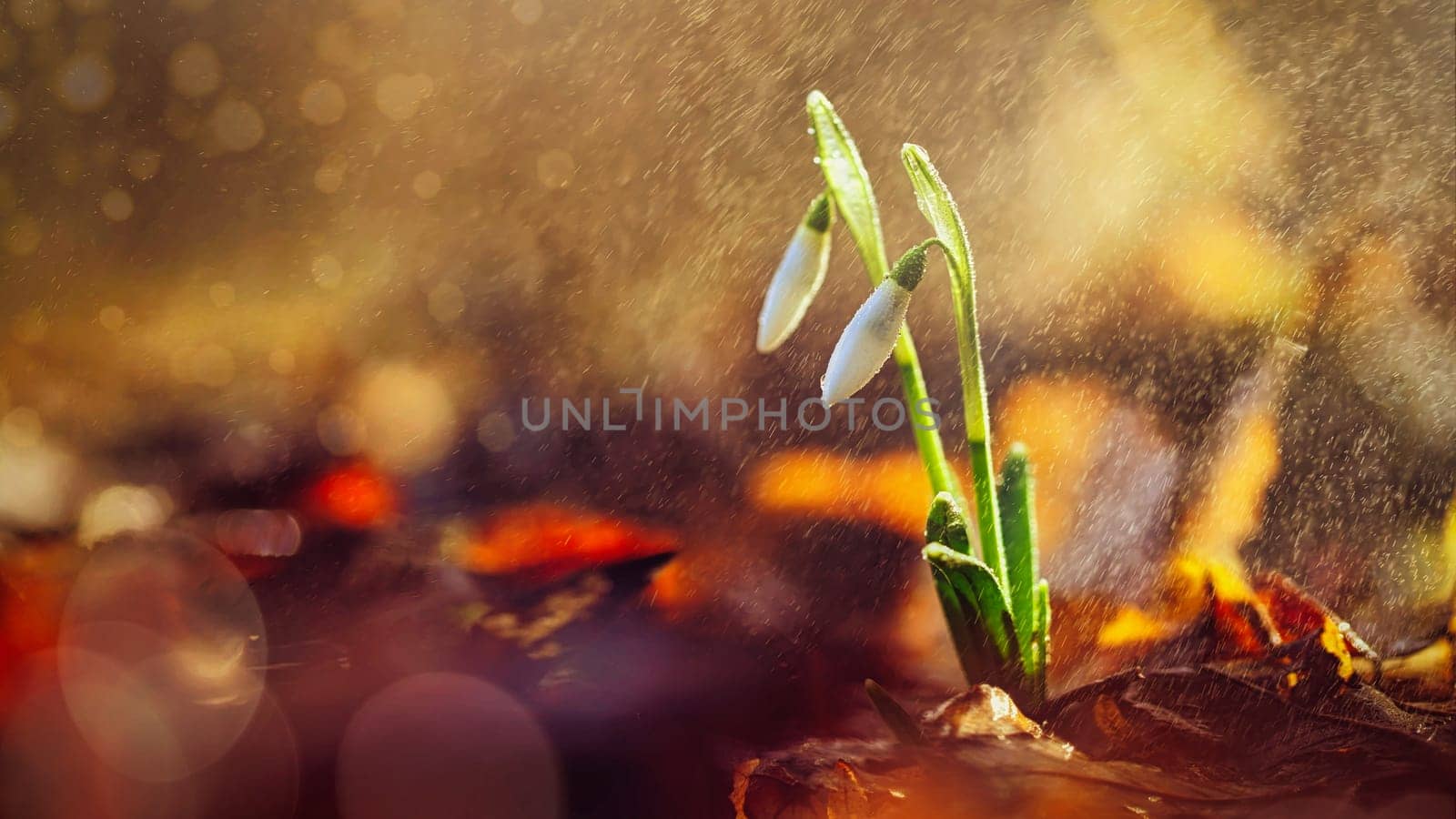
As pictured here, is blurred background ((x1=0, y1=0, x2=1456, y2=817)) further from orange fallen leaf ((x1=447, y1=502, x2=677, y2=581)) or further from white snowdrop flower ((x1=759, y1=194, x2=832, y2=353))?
white snowdrop flower ((x1=759, y1=194, x2=832, y2=353))

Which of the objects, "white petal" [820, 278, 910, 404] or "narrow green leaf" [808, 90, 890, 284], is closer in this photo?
"white petal" [820, 278, 910, 404]

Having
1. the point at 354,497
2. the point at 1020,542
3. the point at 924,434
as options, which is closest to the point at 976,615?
the point at 1020,542

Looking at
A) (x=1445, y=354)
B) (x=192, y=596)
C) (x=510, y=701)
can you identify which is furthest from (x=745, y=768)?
(x=1445, y=354)

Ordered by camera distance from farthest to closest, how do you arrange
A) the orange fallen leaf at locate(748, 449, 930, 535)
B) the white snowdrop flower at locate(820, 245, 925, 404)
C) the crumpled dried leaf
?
the orange fallen leaf at locate(748, 449, 930, 535) < the crumpled dried leaf < the white snowdrop flower at locate(820, 245, 925, 404)

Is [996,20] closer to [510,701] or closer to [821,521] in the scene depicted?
[821,521]

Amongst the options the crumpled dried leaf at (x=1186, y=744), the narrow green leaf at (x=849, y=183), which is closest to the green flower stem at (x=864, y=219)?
the narrow green leaf at (x=849, y=183)

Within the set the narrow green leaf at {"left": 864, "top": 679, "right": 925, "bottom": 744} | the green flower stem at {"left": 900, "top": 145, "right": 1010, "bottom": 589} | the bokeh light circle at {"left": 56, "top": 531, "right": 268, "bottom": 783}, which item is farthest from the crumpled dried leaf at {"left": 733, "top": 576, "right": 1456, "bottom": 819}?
the bokeh light circle at {"left": 56, "top": 531, "right": 268, "bottom": 783}

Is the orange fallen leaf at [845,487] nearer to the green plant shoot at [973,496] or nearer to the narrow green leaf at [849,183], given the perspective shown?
the green plant shoot at [973,496]
